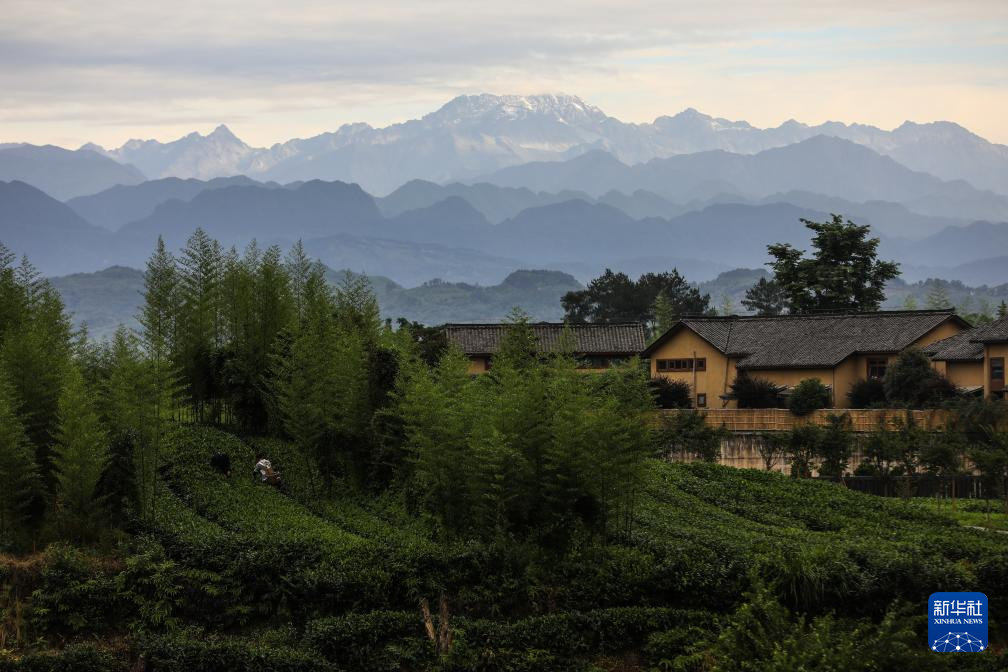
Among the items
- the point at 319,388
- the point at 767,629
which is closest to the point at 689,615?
the point at 767,629

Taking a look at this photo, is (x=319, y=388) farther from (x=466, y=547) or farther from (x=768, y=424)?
(x=768, y=424)

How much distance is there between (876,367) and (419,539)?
26142 mm

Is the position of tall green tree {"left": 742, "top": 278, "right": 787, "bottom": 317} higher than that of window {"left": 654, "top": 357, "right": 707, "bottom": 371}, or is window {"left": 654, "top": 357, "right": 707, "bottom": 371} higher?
tall green tree {"left": 742, "top": 278, "right": 787, "bottom": 317}

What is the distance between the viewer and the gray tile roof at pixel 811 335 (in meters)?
45.1

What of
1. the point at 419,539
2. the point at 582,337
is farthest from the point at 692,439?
the point at 582,337

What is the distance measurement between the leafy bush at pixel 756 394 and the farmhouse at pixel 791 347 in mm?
941

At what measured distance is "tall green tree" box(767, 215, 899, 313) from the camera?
57.6 metres

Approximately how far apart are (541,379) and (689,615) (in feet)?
17.5

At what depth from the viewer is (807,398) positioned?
4025cm

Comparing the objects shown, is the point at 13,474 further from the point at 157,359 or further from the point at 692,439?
the point at 692,439

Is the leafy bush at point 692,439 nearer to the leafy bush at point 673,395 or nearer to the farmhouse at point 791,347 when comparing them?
the leafy bush at point 673,395

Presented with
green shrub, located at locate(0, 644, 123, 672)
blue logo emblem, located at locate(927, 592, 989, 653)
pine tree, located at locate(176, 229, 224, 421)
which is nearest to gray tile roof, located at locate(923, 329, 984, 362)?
blue logo emblem, located at locate(927, 592, 989, 653)

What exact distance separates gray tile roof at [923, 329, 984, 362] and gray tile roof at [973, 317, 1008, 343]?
0.75 feet

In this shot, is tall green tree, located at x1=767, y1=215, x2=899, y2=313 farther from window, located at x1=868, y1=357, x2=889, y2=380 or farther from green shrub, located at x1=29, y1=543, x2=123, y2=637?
green shrub, located at x1=29, y1=543, x2=123, y2=637
